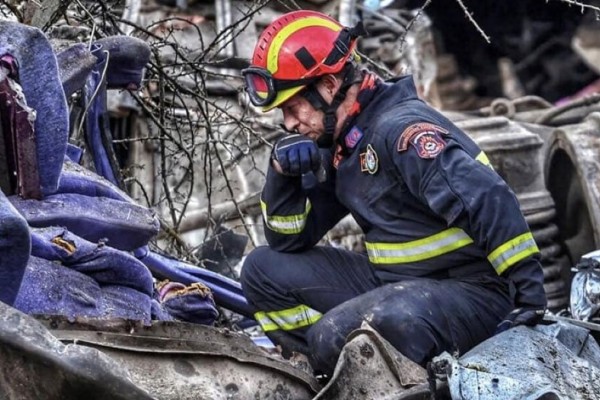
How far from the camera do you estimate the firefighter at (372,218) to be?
13.8 ft

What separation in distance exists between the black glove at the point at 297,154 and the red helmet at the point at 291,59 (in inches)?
7.0

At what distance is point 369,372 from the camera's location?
3.94 m

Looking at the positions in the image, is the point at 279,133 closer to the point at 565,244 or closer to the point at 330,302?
the point at 565,244

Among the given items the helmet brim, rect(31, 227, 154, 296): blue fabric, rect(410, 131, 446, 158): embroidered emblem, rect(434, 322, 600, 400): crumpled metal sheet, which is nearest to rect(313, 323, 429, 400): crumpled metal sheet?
rect(434, 322, 600, 400): crumpled metal sheet

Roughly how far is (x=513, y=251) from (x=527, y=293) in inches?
5.3

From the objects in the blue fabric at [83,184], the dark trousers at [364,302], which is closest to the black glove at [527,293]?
the dark trousers at [364,302]

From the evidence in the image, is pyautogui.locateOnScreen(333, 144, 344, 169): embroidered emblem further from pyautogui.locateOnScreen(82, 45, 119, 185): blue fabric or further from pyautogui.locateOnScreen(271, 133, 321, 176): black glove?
pyautogui.locateOnScreen(82, 45, 119, 185): blue fabric

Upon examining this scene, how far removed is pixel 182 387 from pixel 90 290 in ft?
2.34

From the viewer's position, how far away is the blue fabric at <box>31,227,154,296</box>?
420 centimetres

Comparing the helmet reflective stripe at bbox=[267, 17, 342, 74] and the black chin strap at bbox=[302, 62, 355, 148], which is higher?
the helmet reflective stripe at bbox=[267, 17, 342, 74]

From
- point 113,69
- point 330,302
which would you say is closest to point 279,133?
point 113,69

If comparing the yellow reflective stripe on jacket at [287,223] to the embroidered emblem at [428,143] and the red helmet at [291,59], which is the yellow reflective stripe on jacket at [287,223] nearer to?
the red helmet at [291,59]

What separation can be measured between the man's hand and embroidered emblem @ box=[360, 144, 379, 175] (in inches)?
26.4

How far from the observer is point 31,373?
3.32m
